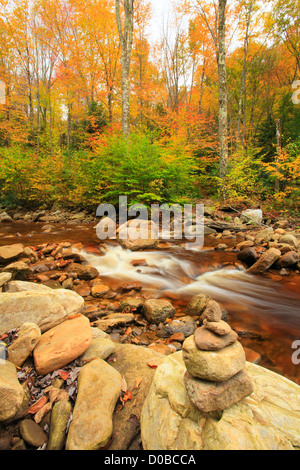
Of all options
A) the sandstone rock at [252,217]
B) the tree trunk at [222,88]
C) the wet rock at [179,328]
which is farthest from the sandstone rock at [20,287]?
the tree trunk at [222,88]

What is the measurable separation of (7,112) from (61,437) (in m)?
19.3

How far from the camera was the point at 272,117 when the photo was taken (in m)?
14.4

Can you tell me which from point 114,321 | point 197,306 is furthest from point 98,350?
point 197,306

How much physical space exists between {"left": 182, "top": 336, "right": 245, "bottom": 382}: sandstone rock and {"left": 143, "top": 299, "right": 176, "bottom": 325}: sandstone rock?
1.76m

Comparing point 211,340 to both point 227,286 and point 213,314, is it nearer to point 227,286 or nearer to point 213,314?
point 213,314

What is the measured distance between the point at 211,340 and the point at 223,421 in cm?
43

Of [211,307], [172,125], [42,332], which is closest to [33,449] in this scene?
[42,332]

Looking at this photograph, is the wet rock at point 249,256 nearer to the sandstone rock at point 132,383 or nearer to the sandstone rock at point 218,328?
the sandstone rock at point 132,383

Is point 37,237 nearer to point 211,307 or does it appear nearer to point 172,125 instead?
point 211,307

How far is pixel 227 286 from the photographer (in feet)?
15.1

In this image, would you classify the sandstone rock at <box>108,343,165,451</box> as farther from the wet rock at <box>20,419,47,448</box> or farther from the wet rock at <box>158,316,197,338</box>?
the wet rock at <box>158,316,197,338</box>

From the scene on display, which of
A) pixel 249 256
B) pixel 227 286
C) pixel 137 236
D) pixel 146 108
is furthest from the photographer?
pixel 146 108

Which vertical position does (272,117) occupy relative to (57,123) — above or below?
below

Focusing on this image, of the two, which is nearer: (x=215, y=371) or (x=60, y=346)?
(x=215, y=371)
